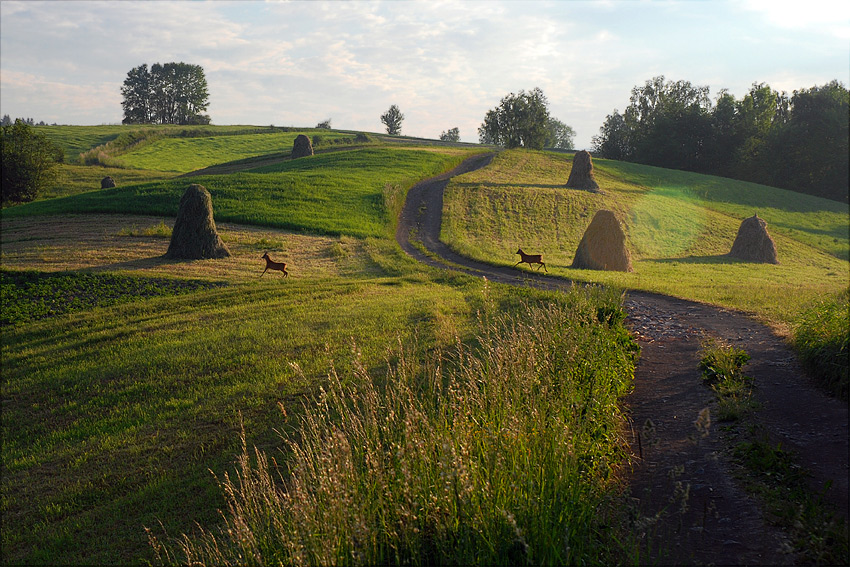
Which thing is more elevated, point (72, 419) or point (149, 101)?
point (149, 101)

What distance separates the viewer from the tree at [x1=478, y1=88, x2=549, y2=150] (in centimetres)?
9031

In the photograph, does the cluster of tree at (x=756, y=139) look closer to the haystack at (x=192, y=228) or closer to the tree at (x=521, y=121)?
the tree at (x=521, y=121)

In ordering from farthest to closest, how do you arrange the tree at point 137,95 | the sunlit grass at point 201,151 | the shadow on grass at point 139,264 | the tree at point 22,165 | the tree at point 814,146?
1. the tree at point 137,95
2. the sunlit grass at point 201,151
3. the tree at point 814,146
4. the tree at point 22,165
5. the shadow on grass at point 139,264

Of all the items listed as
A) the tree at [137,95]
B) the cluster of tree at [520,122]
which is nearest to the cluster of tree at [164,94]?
the tree at [137,95]

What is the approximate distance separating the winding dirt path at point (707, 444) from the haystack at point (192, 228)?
18.8 meters

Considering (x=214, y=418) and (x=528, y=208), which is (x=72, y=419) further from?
(x=528, y=208)

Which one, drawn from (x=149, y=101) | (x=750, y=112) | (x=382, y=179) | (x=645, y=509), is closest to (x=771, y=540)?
(x=645, y=509)

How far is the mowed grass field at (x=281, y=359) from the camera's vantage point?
5.20 metres

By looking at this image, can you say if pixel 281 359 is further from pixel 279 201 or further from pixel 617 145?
pixel 617 145

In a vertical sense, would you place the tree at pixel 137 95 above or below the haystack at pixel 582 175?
above

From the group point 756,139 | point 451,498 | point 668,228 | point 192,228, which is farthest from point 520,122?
point 451,498

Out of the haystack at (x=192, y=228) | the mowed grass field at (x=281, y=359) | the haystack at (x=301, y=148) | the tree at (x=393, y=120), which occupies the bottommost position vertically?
the mowed grass field at (x=281, y=359)

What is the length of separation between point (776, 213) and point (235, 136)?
78105 millimetres

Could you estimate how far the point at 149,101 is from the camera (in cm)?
12656
